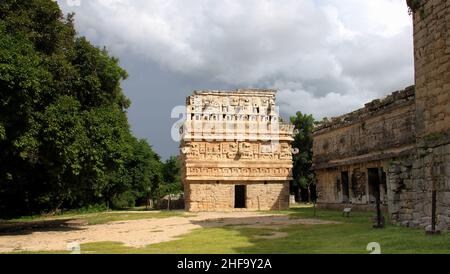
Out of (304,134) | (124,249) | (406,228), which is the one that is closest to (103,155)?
(124,249)

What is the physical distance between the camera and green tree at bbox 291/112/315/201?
49.6m

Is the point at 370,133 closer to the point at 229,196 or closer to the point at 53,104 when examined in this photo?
the point at 229,196

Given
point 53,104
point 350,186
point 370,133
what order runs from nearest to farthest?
point 53,104 → point 370,133 → point 350,186

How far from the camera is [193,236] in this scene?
47.7 feet

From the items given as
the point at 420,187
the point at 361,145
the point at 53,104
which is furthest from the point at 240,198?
the point at 420,187

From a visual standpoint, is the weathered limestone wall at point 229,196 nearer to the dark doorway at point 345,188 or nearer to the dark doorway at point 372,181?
the dark doorway at point 345,188

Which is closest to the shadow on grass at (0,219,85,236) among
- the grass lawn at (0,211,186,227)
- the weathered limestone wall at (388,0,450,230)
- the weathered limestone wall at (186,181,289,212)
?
the grass lawn at (0,211,186,227)

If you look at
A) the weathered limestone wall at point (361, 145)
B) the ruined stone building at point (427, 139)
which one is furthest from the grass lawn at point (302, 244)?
the weathered limestone wall at point (361, 145)

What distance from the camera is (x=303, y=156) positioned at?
4950 centimetres

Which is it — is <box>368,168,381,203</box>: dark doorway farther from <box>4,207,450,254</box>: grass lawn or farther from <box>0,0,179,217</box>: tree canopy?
<box>0,0,179,217</box>: tree canopy

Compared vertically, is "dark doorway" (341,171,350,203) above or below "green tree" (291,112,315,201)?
below

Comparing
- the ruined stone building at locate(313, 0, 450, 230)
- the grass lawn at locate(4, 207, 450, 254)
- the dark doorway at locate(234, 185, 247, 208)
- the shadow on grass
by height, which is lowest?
the shadow on grass

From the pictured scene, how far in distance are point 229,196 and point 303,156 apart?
778 inches

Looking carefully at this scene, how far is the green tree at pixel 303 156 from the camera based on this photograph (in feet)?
163
